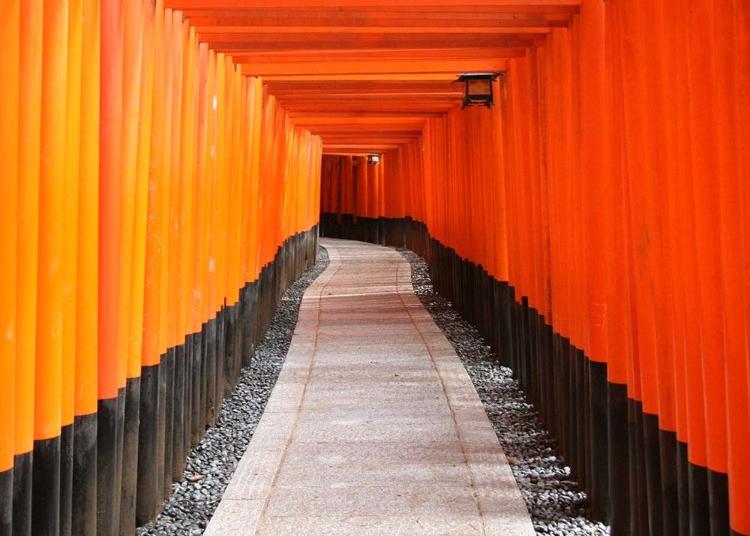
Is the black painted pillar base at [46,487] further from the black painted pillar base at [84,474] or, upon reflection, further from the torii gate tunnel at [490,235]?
the black painted pillar base at [84,474]

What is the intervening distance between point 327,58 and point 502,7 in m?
2.35

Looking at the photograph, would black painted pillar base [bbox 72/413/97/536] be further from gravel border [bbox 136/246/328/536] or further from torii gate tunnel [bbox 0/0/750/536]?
gravel border [bbox 136/246/328/536]

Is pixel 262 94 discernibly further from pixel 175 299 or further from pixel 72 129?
pixel 72 129

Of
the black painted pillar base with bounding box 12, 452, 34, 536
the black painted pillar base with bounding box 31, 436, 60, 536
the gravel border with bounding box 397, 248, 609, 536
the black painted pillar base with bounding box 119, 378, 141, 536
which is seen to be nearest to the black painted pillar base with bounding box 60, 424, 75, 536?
the black painted pillar base with bounding box 31, 436, 60, 536

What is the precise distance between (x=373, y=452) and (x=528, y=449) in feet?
3.58

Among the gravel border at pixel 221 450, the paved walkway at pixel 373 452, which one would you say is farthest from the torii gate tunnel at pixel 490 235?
the paved walkway at pixel 373 452

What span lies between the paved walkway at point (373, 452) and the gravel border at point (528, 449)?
110mm

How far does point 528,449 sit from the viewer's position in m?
6.03

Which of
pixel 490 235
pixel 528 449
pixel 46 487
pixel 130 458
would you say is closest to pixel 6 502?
pixel 46 487

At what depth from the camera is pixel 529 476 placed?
5445 mm

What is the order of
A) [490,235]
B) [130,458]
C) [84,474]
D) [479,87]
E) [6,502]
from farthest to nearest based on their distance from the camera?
1. [490,235]
2. [479,87]
3. [130,458]
4. [84,474]
5. [6,502]

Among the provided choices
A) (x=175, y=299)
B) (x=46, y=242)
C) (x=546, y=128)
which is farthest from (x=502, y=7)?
(x=46, y=242)

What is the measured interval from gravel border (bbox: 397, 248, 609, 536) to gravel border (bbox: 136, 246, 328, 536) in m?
1.85

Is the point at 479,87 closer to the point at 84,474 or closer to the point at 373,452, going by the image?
the point at 373,452
